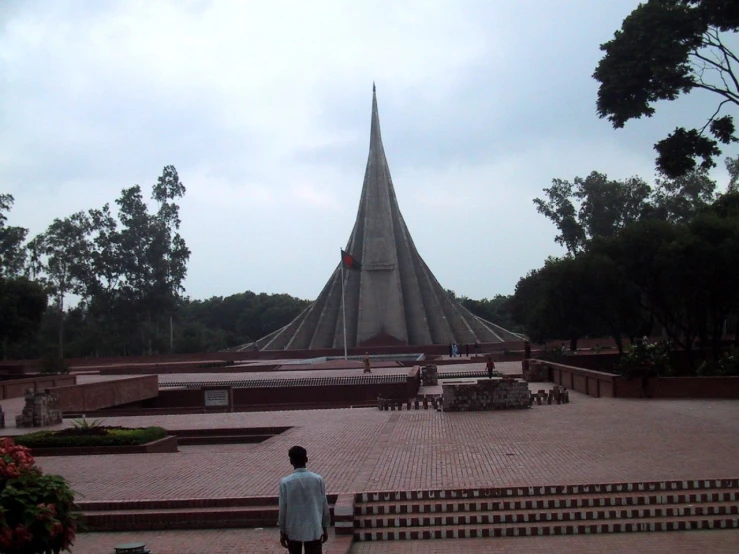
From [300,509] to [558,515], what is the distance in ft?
8.94

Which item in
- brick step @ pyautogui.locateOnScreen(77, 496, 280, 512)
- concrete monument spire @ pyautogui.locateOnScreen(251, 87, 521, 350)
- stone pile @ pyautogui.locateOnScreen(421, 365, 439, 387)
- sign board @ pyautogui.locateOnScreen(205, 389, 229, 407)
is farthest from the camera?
concrete monument spire @ pyautogui.locateOnScreen(251, 87, 521, 350)

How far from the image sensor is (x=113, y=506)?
22.2 feet

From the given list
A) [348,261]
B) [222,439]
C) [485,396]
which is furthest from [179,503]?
[348,261]

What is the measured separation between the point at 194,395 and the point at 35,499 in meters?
14.0

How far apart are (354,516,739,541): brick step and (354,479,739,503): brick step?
34 cm

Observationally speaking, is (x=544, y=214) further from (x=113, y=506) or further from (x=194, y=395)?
(x=113, y=506)

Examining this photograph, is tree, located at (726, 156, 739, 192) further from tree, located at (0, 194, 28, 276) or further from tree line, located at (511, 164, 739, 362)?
tree, located at (0, 194, 28, 276)

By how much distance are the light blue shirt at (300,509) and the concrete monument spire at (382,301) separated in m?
36.3

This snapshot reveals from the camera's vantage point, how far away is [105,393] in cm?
1716

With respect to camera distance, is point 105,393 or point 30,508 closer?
point 30,508

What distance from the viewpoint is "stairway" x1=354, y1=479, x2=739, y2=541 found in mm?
6180

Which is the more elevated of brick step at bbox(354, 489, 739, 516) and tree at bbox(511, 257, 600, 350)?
tree at bbox(511, 257, 600, 350)

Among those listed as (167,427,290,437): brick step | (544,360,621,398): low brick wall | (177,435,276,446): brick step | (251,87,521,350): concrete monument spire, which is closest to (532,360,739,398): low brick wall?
(544,360,621,398): low brick wall

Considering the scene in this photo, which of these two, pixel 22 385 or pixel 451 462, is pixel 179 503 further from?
pixel 22 385
